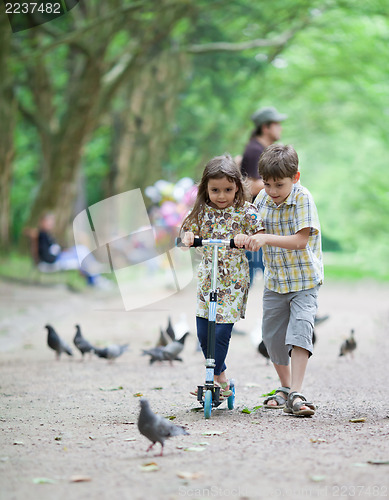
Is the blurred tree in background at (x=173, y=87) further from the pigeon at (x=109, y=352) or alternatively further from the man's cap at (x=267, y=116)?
the pigeon at (x=109, y=352)

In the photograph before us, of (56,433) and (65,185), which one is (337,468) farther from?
(65,185)

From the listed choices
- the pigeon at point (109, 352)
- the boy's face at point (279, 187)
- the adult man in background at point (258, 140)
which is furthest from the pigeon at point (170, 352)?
the boy's face at point (279, 187)

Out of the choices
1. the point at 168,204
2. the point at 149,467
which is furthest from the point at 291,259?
the point at 168,204

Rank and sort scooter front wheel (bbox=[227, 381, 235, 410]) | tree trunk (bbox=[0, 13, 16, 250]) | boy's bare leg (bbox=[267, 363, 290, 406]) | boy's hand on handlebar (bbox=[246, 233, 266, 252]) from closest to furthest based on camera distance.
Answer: boy's hand on handlebar (bbox=[246, 233, 266, 252]), scooter front wheel (bbox=[227, 381, 235, 410]), boy's bare leg (bbox=[267, 363, 290, 406]), tree trunk (bbox=[0, 13, 16, 250])

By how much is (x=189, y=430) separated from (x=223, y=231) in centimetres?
136

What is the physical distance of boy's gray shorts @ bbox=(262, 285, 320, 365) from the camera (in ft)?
18.5

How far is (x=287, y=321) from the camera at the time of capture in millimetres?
5902

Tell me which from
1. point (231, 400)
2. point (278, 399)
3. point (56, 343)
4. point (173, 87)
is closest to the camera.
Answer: point (231, 400)

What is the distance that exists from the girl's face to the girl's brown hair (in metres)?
0.03

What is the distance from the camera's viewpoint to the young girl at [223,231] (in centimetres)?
569

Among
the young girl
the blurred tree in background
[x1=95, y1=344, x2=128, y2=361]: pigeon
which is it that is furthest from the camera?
the blurred tree in background

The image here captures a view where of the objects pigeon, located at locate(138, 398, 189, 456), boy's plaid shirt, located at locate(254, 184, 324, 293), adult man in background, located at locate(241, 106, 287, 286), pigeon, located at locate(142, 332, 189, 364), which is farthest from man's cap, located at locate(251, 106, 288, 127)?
pigeon, located at locate(138, 398, 189, 456)

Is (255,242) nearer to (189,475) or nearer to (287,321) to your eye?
(287,321)

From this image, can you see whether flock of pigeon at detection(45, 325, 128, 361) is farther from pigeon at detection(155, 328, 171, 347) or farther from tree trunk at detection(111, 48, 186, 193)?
tree trunk at detection(111, 48, 186, 193)
